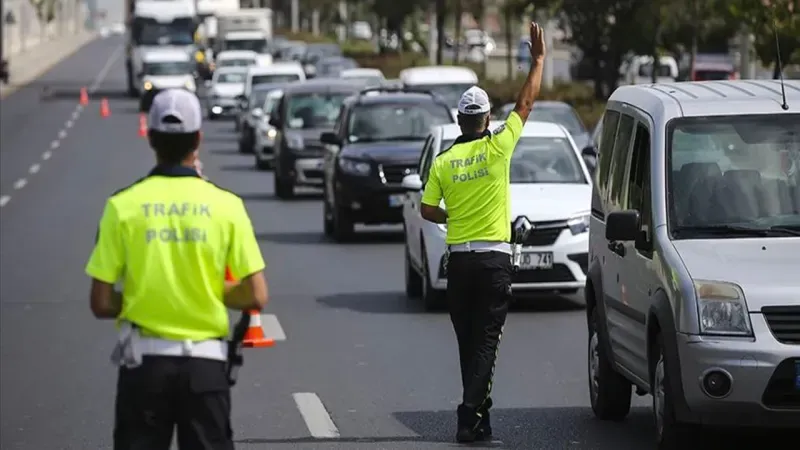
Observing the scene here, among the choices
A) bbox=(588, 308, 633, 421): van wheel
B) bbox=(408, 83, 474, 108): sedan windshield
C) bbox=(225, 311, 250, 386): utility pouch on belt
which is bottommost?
bbox=(408, 83, 474, 108): sedan windshield

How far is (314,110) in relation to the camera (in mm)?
30781

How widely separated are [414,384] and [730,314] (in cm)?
392

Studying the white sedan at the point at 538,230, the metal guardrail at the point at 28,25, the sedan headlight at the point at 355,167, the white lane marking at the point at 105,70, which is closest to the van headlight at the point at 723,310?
the white sedan at the point at 538,230

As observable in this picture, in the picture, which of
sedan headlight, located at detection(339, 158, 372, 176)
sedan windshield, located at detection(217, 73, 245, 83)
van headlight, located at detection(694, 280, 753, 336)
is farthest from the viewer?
sedan windshield, located at detection(217, 73, 245, 83)

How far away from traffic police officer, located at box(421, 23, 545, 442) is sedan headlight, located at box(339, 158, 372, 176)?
511 inches

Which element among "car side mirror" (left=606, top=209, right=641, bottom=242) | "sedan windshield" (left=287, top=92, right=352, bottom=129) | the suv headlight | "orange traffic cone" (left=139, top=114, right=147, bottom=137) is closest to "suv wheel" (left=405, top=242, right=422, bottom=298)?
the suv headlight

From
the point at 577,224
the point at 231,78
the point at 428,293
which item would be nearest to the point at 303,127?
the point at 428,293

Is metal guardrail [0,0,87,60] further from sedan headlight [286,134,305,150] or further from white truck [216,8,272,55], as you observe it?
sedan headlight [286,134,305,150]

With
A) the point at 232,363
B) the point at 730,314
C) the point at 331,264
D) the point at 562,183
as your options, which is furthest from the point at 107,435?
the point at 331,264

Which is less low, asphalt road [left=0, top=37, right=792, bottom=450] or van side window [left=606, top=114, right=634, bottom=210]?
van side window [left=606, top=114, right=634, bottom=210]

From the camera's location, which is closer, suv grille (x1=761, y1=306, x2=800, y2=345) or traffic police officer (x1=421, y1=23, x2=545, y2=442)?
suv grille (x1=761, y1=306, x2=800, y2=345)

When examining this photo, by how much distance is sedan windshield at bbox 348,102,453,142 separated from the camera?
2372 cm

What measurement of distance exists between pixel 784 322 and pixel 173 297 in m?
3.37

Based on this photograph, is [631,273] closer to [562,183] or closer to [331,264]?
[562,183]
